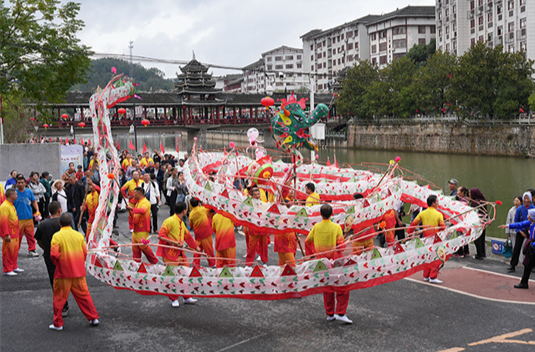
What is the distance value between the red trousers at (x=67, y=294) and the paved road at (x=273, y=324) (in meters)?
0.24

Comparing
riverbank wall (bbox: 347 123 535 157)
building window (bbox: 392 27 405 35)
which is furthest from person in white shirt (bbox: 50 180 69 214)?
building window (bbox: 392 27 405 35)

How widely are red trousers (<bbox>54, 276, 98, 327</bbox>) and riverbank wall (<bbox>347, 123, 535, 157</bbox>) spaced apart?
1517 inches

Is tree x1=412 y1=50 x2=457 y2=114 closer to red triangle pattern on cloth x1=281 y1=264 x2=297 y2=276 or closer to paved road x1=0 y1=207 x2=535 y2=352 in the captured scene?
paved road x1=0 y1=207 x2=535 y2=352

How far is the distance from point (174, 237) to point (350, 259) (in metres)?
2.86

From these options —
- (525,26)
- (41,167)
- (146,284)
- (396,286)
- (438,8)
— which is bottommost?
(396,286)

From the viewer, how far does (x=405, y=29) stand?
226ft

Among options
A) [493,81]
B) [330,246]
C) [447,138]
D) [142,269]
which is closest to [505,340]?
[330,246]

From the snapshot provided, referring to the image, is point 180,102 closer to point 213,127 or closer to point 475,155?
point 213,127

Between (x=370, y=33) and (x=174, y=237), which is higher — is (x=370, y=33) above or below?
above

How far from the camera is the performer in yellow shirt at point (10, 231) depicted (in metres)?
8.73

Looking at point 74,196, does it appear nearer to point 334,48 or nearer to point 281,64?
point 334,48

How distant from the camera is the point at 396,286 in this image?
8.40 m

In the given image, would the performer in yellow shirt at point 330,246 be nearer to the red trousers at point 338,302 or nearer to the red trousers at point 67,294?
the red trousers at point 338,302

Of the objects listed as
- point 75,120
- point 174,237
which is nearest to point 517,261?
point 174,237
